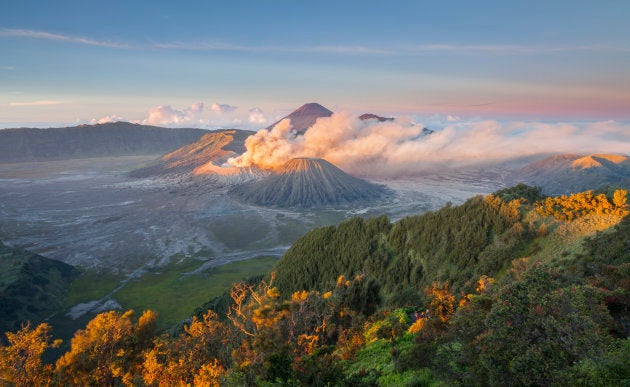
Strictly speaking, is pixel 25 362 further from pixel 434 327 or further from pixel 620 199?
pixel 620 199

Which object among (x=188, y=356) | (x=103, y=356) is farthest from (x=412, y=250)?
(x=103, y=356)

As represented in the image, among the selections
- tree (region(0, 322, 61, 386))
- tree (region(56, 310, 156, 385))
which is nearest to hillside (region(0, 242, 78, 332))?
tree (region(56, 310, 156, 385))

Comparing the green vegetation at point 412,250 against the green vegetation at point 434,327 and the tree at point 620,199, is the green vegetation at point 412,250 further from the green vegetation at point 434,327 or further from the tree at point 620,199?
the tree at point 620,199

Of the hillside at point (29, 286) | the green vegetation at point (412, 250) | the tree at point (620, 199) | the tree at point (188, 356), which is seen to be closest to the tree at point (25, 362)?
the tree at point (188, 356)

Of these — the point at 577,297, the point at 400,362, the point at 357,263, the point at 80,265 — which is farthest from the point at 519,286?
the point at 80,265

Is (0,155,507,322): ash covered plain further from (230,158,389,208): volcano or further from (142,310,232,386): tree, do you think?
(142,310,232,386): tree

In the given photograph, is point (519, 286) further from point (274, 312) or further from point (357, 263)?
point (357, 263)
